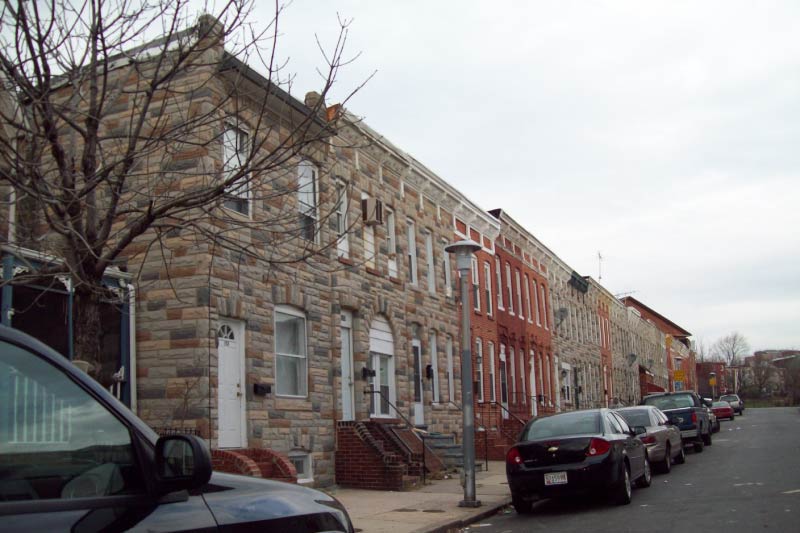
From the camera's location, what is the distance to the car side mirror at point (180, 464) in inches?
121

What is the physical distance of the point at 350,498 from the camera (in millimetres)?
16312

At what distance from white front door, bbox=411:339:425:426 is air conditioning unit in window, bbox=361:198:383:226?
167 inches

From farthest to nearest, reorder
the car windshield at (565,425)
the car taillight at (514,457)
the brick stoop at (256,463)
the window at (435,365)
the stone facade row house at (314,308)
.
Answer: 1. the window at (435,365)
2. the brick stoop at (256,463)
3. the stone facade row house at (314,308)
4. the car windshield at (565,425)
5. the car taillight at (514,457)

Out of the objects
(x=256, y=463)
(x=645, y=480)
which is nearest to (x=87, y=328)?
(x=256, y=463)

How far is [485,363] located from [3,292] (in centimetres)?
2079

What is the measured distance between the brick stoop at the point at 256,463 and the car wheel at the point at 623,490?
5219mm

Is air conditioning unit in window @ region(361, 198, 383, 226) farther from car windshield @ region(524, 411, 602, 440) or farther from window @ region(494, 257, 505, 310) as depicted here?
window @ region(494, 257, 505, 310)

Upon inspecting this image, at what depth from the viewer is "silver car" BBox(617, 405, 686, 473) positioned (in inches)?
696

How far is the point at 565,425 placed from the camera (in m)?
13.6

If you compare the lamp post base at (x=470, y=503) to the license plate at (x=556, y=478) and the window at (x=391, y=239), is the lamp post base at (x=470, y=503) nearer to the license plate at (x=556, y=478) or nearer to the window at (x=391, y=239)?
the license plate at (x=556, y=478)

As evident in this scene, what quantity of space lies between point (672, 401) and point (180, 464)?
81.7 ft

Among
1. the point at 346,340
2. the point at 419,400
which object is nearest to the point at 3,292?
the point at 346,340

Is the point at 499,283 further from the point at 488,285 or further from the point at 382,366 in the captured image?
the point at 382,366

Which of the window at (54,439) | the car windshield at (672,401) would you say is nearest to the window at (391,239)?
the car windshield at (672,401)
